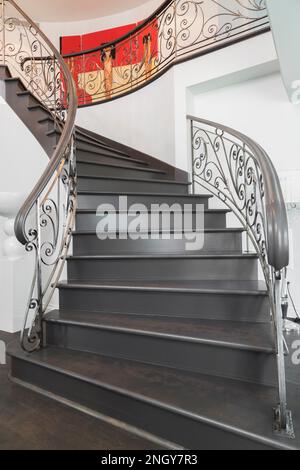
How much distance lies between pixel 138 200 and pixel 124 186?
1.03ft

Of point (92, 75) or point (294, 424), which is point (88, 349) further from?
point (92, 75)

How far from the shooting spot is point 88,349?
6.20ft

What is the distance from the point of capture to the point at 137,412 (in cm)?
141

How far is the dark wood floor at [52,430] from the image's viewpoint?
1.29 meters

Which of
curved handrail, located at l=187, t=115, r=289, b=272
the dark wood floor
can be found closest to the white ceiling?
curved handrail, located at l=187, t=115, r=289, b=272

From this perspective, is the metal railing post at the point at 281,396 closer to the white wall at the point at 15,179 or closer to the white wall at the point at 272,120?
the white wall at the point at 15,179

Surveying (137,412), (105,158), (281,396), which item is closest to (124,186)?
(105,158)

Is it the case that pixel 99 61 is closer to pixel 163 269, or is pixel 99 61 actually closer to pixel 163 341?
pixel 163 269

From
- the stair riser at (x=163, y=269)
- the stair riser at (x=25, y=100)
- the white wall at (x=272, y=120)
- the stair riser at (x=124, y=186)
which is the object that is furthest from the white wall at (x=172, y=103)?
the stair riser at (x=163, y=269)

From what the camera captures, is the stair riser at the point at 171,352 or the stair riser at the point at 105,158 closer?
the stair riser at the point at 171,352

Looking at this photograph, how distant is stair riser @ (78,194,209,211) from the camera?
2783 mm

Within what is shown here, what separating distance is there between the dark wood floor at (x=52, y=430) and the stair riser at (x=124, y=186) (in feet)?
6.00

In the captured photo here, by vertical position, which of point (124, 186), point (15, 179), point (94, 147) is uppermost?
point (94, 147)

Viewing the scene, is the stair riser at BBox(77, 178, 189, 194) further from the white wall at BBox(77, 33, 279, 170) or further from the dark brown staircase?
the white wall at BBox(77, 33, 279, 170)
